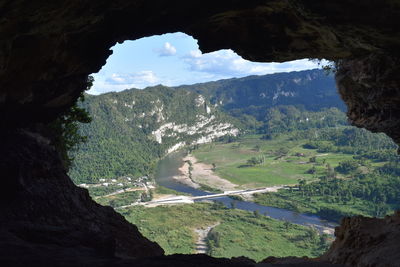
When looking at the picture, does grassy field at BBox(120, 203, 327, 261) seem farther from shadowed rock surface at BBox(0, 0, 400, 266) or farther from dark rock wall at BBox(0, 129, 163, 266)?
shadowed rock surface at BBox(0, 0, 400, 266)

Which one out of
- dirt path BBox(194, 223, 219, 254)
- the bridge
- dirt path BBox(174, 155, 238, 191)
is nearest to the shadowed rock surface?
dirt path BBox(194, 223, 219, 254)

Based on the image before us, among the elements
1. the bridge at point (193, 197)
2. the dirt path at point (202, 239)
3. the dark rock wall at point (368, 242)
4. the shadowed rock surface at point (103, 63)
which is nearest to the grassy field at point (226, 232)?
the dirt path at point (202, 239)

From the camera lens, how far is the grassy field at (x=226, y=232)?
8581cm

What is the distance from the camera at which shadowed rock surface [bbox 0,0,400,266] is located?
1111cm

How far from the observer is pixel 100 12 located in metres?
14.4

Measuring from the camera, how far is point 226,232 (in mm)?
99312

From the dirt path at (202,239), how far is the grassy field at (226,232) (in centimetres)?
159

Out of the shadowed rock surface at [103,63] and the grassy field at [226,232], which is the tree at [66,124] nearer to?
the shadowed rock surface at [103,63]

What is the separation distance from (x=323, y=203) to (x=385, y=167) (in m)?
62.9

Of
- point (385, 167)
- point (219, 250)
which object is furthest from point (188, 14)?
point (385, 167)

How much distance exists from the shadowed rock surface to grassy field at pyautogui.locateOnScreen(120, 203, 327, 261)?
68866 millimetres

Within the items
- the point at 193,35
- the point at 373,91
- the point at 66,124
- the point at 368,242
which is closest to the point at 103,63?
the point at 193,35

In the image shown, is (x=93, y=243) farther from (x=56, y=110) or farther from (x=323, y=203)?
(x=323, y=203)

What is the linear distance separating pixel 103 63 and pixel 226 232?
288 feet
